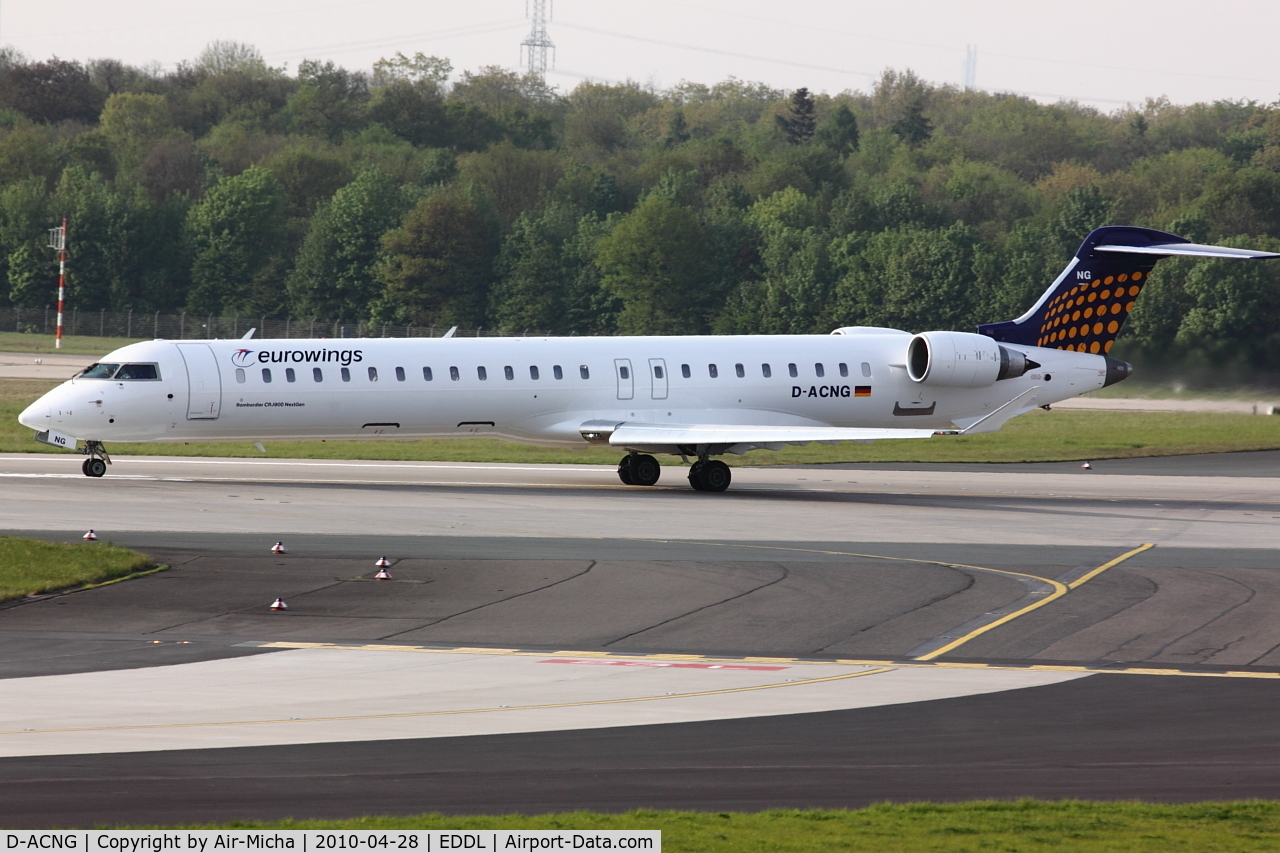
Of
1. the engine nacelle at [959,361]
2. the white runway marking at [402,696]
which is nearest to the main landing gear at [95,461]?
the white runway marking at [402,696]

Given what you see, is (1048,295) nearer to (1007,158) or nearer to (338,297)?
(338,297)

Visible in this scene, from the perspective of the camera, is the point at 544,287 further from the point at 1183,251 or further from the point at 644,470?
the point at 1183,251

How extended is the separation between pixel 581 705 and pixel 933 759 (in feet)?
11.5

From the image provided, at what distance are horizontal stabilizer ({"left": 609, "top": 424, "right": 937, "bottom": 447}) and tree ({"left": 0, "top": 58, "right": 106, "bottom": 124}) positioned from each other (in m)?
119

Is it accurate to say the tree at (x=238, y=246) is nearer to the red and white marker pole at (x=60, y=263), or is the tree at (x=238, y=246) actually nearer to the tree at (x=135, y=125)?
the red and white marker pole at (x=60, y=263)

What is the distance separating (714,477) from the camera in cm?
3306

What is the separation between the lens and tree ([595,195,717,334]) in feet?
305

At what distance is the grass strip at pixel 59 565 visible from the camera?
19469 mm

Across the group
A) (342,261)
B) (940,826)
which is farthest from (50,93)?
(940,826)

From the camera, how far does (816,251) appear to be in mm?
91688

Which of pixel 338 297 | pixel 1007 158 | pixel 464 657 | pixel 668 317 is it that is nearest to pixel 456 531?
pixel 464 657

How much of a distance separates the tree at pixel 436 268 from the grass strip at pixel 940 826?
286 ft

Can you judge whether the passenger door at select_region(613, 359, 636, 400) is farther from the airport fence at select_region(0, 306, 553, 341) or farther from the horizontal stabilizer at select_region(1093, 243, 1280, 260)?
the airport fence at select_region(0, 306, 553, 341)

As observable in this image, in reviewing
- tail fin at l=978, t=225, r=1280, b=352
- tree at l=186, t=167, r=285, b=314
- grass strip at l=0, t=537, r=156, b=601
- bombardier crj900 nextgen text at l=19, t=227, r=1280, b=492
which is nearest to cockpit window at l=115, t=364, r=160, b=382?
bombardier crj900 nextgen text at l=19, t=227, r=1280, b=492
